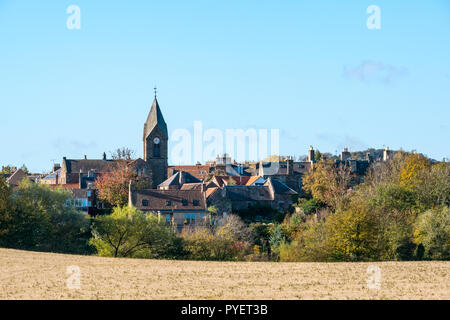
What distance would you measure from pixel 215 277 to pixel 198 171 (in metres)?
84.5

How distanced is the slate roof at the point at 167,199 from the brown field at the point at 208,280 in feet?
102

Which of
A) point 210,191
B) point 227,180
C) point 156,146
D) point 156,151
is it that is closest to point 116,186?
point 210,191

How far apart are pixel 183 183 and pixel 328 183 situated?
60.7 ft

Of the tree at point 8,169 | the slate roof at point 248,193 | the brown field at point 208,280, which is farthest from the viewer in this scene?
the tree at point 8,169

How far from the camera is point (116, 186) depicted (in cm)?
8431

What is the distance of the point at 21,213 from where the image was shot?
58062 mm

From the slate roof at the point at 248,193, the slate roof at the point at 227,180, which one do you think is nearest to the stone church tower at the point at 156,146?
the slate roof at the point at 227,180

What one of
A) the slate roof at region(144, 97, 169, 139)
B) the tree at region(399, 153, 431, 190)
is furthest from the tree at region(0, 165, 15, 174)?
the tree at region(399, 153, 431, 190)

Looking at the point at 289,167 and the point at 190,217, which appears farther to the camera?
the point at 289,167

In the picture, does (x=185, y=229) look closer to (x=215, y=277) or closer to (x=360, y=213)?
(x=360, y=213)

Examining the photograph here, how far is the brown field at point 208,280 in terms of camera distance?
2966 cm

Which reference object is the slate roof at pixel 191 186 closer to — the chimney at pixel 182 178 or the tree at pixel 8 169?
the chimney at pixel 182 178

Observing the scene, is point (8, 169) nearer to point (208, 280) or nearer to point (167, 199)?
point (167, 199)
